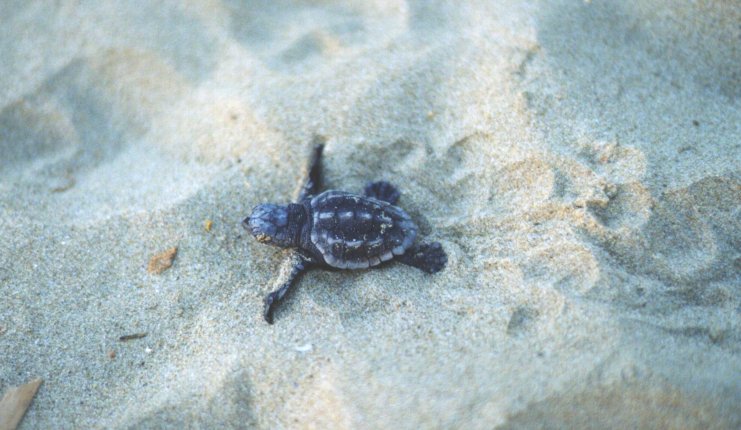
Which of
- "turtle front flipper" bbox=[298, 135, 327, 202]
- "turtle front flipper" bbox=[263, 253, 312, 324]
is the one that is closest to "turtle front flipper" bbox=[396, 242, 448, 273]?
"turtle front flipper" bbox=[263, 253, 312, 324]

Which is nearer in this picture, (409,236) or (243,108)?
(409,236)

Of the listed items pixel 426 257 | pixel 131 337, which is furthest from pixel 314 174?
pixel 131 337

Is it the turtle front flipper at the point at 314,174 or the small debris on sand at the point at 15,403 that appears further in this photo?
the turtle front flipper at the point at 314,174

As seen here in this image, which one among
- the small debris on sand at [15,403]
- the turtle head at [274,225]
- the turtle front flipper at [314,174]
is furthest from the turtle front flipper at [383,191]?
the small debris on sand at [15,403]

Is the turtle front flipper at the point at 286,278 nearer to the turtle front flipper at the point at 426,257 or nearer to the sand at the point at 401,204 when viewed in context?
the sand at the point at 401,204

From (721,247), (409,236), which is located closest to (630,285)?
(721,247)

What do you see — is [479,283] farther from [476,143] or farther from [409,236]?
[476,143]

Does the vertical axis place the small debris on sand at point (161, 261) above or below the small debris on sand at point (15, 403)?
above
